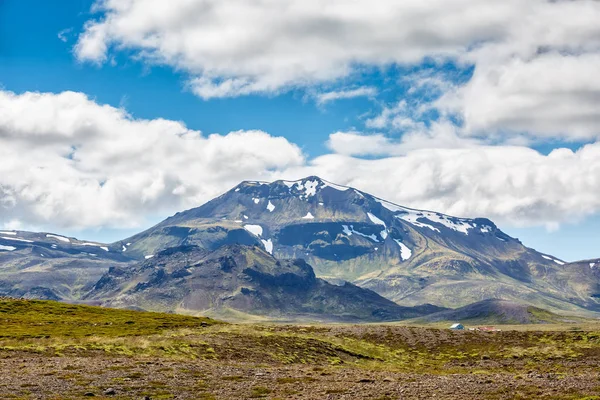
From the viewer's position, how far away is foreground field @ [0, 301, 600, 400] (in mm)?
57500

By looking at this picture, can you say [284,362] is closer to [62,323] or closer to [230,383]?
[230,383]

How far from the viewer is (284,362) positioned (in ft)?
307

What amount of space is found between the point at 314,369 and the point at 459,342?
54.6m

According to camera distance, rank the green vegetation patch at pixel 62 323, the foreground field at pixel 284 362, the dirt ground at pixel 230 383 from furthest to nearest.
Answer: the green vegetation patch at pixel 62 323, the foreground field at pixel 284 362, the dirt ground at pixel 230 383

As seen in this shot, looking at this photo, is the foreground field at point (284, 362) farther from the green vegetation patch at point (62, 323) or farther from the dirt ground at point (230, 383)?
the green vegetation patch at point (62, 323)

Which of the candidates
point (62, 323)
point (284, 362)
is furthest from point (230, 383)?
point (62, 323)

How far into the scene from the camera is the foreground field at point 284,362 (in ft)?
189

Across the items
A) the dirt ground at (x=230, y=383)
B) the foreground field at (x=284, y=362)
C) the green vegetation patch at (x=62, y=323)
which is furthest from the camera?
the green vegetation patch at (x=62, y=323)

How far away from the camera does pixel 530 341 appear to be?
122m

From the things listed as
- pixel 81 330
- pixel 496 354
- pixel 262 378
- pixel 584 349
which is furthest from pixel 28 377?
pixel 584 349

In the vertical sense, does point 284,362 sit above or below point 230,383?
below

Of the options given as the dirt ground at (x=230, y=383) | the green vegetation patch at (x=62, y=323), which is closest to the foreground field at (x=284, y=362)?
the dirt ground at (x=230, y=383)

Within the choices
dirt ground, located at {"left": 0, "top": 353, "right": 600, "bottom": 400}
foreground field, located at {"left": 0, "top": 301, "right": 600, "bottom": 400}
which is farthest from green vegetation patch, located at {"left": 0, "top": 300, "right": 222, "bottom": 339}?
dirt ground, located at {"left": 0, "top": 353, "right": 600, "bottom": 400}

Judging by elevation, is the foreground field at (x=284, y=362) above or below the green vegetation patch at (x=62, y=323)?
below
